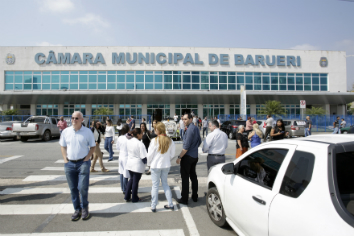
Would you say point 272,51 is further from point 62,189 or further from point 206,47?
point 62,189

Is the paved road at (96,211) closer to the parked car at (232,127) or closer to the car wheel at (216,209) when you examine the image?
the car wheel at (216,209)

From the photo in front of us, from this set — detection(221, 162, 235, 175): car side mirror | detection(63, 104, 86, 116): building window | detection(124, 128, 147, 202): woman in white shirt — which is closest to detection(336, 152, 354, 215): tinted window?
detection(221, 162, 235, 175): car side mirror

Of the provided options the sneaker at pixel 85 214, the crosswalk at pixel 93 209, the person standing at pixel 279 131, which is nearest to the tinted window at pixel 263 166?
the crosswalk at pixel 93 209

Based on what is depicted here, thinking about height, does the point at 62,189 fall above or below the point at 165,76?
below

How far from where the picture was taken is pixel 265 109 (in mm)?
29812

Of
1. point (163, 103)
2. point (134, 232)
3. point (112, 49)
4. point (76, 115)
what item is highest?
point (112, 49)

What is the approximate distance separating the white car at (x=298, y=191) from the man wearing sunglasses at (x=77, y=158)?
245 centimetres

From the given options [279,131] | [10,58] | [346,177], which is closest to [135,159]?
[346,177]

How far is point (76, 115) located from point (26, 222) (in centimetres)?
201

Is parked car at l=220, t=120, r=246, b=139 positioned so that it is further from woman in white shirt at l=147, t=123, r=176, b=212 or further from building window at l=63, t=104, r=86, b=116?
building window at l=63, t=104, r=86, b=116

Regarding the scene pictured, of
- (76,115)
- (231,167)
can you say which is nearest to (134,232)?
(231,167)

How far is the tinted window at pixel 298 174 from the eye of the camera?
2262 mm

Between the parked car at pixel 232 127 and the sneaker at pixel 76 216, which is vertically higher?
the parked car at pixel 232 127

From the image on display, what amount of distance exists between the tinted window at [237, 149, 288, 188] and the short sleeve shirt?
2.57m
